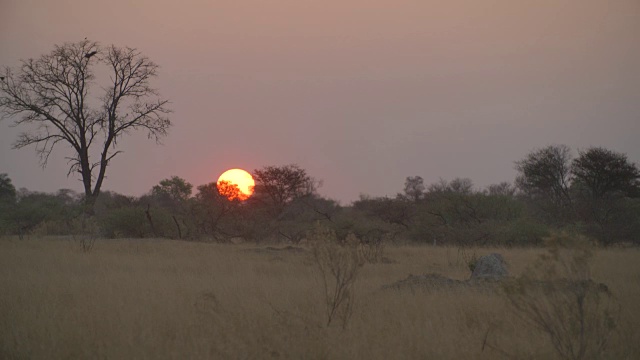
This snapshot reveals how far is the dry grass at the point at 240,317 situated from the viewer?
20.0ft

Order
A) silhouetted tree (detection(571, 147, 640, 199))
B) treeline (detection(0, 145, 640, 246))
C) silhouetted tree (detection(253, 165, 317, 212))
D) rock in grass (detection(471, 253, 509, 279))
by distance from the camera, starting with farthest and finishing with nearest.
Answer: silhouetted tree (detection(253, 165, 317, 212)) < silhouetted tree (detection(571, 147, 640, 199)) < treeline (detection(0, 145, 640, 246)) < rock in grass (detection(471, 253, 509, 279))

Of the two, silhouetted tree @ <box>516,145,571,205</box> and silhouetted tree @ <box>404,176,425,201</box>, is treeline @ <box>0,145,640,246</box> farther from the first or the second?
silhouetted tree @ <box>404,176,425,201</box>

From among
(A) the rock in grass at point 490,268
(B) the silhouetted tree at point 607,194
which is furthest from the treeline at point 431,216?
(A) the rock in grass at point 490,268

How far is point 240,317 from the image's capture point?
302 inches

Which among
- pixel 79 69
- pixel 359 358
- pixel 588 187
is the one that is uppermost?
pixel 79 69

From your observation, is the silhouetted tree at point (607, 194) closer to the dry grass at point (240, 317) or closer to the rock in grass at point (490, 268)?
the dry grass at point (240, 317)

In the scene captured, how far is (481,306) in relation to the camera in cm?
850

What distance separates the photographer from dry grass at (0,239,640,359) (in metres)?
6.09

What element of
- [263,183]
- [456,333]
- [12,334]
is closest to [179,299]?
[12,334]

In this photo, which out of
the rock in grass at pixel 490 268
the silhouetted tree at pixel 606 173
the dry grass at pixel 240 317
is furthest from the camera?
the silhouetted tree at pixel 606 173

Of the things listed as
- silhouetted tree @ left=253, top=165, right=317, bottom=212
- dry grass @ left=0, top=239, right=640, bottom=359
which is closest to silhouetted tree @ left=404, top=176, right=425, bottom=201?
silhouetted tree @ left=253, top=165, right=317, bottom=212

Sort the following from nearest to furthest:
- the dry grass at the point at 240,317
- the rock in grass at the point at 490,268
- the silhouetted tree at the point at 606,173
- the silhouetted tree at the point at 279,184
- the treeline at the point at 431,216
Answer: the dry grass at the point at 240,317 → the rock in grass at the point at 490,268 → the treeline at the point at 431,216 → the silhouetted tree at the point at 606,173 → the silhouetted tree at the point at 279,184

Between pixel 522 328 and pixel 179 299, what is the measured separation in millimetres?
5283

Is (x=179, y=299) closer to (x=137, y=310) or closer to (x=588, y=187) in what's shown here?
(x=137, y=310)
